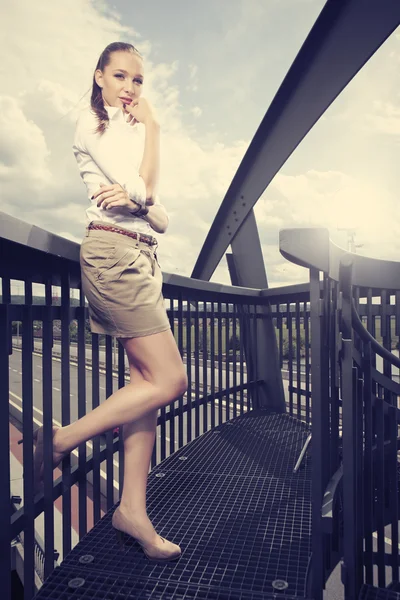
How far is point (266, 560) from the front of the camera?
166cm

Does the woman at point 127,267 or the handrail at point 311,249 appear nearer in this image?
the handrail at point 311,249

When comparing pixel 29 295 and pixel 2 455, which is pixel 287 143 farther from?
pixel 2 455

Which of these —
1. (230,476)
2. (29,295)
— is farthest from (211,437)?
(29,295)

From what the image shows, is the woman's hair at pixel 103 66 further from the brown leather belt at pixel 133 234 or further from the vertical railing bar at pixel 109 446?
the vertical railing bar at pixel 109 446

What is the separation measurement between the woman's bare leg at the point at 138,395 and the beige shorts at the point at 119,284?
0.05 metres

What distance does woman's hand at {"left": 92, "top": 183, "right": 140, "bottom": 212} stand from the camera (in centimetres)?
153

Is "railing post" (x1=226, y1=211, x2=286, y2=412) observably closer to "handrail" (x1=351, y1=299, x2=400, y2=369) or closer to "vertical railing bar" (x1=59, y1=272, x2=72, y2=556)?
"handrail" (x1=351, y1=299, x2=400, y2=369)

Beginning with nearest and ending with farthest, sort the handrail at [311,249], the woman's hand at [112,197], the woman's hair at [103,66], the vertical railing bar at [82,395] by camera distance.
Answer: the handrail at [311,249], the woman's hand at [112,197], the woman's hair at [103,66], the vertical railing bar at [82,395]


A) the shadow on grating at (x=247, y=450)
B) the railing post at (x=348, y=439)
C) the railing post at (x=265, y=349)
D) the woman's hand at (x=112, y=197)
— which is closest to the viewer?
the railing post at (x=348, y=439)

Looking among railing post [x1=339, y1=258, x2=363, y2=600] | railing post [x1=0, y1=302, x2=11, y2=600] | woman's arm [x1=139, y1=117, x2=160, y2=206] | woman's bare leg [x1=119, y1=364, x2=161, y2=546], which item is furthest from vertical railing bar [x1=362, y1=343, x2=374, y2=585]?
railing post [x1=0, y1=302, x2=11, y2=600]

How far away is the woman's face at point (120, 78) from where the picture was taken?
1646mm

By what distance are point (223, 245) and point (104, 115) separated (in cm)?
303

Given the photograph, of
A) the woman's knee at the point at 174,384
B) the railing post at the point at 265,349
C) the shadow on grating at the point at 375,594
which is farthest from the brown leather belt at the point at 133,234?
the railing post at the point at 265,349

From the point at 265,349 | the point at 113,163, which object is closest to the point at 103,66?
the point at 113,163
